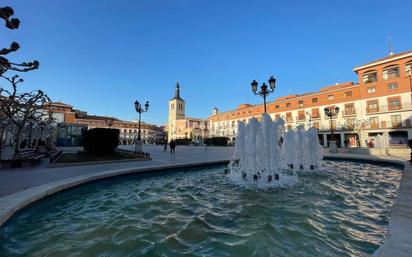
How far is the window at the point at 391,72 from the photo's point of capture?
109ft

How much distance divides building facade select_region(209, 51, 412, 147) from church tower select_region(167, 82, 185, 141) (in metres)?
62.2

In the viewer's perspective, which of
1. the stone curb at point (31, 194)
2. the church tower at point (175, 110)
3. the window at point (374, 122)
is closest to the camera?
the stone curb at point (31, 194)

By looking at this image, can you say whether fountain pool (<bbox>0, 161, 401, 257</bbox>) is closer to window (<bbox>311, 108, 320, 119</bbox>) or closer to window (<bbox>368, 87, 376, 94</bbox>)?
window (<bbox>368, 87, 376, 94</bbox>)

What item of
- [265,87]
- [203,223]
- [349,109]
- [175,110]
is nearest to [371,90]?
[349,109]

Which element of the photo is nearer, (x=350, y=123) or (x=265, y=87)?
(x=265, y=87)

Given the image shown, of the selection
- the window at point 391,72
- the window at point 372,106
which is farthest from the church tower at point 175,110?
the window at point 391,72

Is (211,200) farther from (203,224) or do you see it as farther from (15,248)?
(15,248)

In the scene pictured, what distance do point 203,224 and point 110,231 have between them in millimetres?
1827

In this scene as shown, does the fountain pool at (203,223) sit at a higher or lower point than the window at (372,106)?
lower

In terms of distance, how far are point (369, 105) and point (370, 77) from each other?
17.2 ft

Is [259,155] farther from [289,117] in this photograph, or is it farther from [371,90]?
[289,117]

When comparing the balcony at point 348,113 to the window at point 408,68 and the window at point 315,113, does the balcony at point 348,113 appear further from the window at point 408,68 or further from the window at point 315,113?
the window at point 408,68

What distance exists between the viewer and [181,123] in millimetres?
96062

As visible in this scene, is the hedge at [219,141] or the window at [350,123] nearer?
the window at [350,123]
